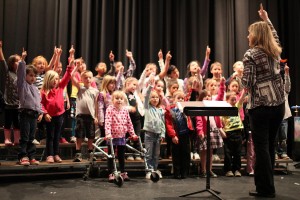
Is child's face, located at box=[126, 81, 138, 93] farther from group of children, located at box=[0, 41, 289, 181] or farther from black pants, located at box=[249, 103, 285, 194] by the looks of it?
black pants, located at box=[249, 103, 285, 194]

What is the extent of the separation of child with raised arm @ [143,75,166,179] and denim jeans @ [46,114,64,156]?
3.88ft

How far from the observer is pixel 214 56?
834 centimetres

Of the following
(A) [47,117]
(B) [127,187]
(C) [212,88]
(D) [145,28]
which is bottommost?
(B) [127,187]

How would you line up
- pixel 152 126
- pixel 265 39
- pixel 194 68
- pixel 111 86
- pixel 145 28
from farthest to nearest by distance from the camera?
1. pixel 145 28
2. pixel 194 68
3. pixel 111 86
4. pixel 152 126
5. pixel 265 39

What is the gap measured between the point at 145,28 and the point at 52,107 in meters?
3.70

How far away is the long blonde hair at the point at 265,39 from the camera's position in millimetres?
3704

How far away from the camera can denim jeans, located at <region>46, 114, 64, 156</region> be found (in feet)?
16.4

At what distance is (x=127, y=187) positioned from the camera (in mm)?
4352

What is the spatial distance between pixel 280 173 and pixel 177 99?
201cm

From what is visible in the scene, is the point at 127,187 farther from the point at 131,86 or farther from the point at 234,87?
the point at 234,87

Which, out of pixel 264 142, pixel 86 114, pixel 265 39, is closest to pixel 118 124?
pixel 86 114

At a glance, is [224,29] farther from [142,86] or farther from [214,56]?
[142,86]

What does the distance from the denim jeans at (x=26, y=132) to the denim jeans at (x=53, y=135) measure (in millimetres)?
247

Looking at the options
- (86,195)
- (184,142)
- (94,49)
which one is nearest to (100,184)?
(86,195)
